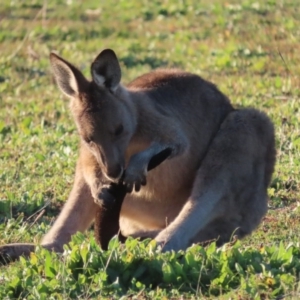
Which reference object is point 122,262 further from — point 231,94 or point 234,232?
point 231,94

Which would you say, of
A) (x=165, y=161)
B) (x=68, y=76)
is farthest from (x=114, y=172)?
(x=68, y=76)

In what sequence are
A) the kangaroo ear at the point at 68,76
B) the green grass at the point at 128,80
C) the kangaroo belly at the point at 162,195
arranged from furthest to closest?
the kangaroo belly at the point at 162,195
the kangaroo ear at the point at 68,76
the green grass at the point at 128,80

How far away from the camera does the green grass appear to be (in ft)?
15.2

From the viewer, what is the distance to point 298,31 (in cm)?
1238

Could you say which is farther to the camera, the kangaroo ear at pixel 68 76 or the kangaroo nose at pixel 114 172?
the kangaroo ear at pixel 68 76

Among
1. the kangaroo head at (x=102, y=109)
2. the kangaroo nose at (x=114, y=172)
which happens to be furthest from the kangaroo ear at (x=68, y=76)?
the kangaroo nose at (x=114, y=172)

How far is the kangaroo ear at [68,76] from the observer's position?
565 centimetres

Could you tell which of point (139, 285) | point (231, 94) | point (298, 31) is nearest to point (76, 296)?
point (139, 285)

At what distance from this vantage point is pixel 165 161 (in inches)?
232

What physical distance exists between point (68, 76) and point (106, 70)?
0.26m

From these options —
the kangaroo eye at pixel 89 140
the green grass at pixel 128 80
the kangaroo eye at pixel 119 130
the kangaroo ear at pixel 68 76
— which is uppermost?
the kangaroo ear at pixel 68 76

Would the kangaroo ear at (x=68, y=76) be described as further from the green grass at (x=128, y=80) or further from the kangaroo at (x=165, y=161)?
the green grass at (x=128, y=80)

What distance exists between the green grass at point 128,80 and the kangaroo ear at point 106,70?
108cm

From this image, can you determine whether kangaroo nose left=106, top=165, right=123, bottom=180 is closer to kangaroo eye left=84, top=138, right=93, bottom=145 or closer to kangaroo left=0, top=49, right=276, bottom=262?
kangaroo left=0, top=49, right=276, bottom=262
